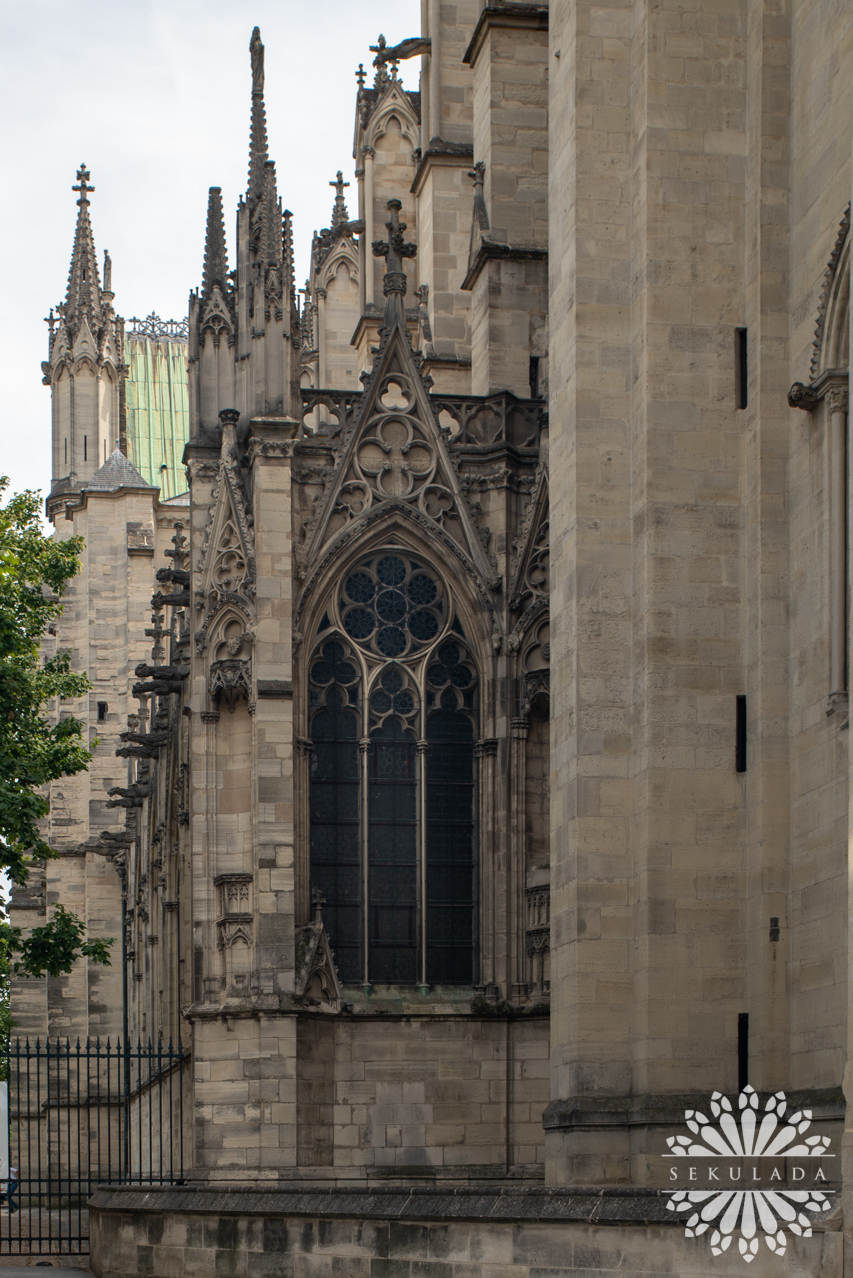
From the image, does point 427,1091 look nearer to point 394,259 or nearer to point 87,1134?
point 87,1134

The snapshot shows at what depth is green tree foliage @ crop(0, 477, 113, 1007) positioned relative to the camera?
22.9 m

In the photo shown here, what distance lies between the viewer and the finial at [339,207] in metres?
37.7

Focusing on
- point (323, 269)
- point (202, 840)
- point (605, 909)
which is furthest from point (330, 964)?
point (323, 269)

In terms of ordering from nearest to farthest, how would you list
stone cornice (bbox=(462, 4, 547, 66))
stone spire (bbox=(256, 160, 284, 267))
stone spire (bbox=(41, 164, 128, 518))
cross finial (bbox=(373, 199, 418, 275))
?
stone spire (bbox=(256, 160, 284, 267)), cross finial (bbox=(373, 199, 418, 275)), stone cornice (bbox=(462, 4, 547, 66)), stone spire (bbox=(41, 164, 128, 518))

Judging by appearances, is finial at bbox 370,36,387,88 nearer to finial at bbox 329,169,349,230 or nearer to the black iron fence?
finial at bbox 329,169,349,230

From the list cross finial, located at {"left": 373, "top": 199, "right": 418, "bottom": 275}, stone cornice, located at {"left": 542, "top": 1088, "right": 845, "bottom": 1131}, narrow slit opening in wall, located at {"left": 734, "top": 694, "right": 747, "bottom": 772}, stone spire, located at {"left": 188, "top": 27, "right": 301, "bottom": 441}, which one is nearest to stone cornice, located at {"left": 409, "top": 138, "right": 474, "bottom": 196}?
cross finial, located at {"left": 373, "top": 199, "right": 418, "bottom": 275}

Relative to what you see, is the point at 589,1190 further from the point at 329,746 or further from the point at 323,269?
the point at 323,269

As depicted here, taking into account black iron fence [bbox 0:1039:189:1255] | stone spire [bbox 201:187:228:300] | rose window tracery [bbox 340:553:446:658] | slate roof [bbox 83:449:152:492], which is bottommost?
black iron fence [bbox 0:1039:189:1255]

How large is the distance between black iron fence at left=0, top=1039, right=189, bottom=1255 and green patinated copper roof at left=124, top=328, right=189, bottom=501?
19053 millimetres

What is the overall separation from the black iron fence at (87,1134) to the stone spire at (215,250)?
27.7 ft

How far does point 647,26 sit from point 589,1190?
10393 mm

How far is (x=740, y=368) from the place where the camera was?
59.2 ft
